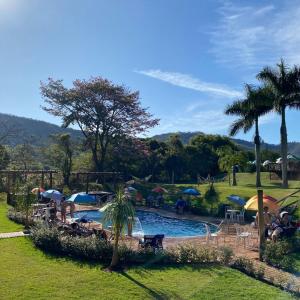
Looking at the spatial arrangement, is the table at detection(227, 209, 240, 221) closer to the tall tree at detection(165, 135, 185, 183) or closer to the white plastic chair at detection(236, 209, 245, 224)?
the white plastic chair at detection(236, 209, 245, 224)

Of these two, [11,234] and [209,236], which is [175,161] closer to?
[209,236]

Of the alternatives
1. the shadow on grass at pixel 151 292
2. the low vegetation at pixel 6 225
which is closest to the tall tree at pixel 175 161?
the low vegetation at pixel 6 225

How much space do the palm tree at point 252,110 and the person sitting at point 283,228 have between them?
14960 millimetres

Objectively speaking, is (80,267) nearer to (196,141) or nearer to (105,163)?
(105,163)

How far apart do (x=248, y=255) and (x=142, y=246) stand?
383 cm

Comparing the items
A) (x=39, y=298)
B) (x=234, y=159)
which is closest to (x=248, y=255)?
(x=39, y=298)

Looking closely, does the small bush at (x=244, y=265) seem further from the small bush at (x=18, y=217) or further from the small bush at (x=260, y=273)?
the small bush at (x=18, y=217)

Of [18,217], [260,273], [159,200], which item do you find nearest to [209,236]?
[260,273]

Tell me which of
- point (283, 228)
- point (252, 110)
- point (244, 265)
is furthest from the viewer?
point (252, 110)

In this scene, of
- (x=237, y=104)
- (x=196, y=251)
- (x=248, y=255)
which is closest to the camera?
(x=196, y=251)

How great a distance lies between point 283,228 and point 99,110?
28148 mm

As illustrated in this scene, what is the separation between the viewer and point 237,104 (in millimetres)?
33844

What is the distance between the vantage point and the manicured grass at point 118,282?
1030 cm

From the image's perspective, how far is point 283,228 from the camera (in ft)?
52.0
